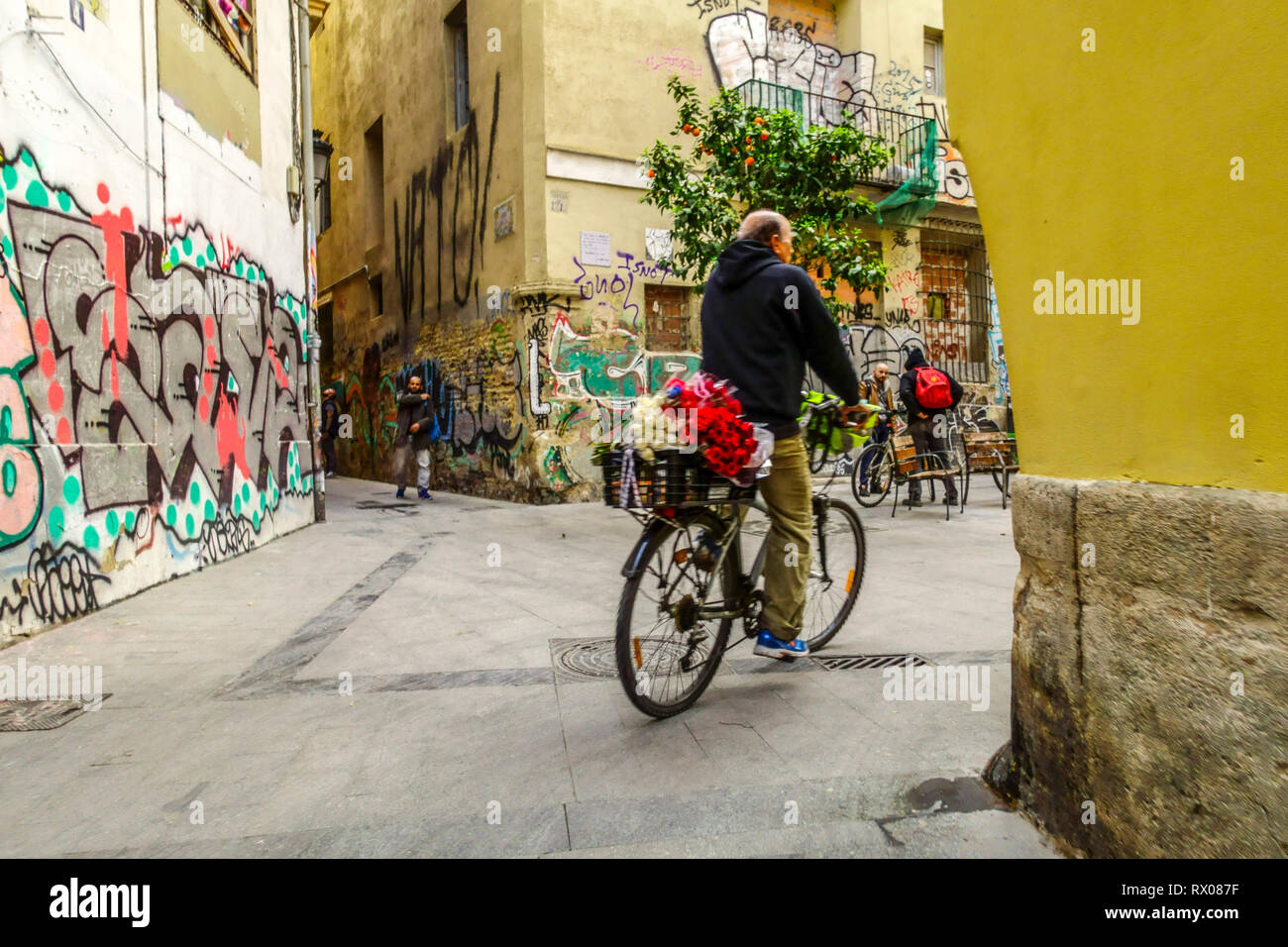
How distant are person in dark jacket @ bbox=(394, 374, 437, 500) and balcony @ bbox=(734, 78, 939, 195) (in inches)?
287

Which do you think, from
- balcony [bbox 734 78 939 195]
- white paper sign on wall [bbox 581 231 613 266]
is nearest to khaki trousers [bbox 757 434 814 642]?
white paper sign on wall [bbox 581 231 613 266]

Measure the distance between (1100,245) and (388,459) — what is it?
16.3 metres

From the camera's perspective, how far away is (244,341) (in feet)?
26.4

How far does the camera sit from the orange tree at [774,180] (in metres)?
9.91

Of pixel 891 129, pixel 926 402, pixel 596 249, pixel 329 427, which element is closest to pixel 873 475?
pixel 926 402

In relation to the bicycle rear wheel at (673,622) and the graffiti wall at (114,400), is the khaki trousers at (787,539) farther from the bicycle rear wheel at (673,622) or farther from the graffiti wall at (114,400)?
the graffiti wall at (114,400)

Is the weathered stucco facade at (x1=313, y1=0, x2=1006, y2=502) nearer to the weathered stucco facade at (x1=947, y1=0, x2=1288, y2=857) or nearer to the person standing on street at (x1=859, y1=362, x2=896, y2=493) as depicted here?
the person standing on street at (x1=859, y1=362, x2=896, y2=493)

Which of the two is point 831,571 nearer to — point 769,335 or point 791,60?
point 769,335

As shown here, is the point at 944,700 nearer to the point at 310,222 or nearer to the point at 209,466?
the point at 209,466

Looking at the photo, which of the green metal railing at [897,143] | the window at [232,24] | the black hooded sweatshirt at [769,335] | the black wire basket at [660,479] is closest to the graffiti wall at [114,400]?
the window at [232,24]

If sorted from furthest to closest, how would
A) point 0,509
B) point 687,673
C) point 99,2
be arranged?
point 99,2
point 0,509
point 687,673

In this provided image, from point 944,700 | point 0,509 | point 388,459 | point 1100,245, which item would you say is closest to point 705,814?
point 944,700

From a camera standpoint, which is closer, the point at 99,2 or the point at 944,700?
the point at 944,700

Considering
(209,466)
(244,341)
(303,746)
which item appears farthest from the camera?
(244,341)
